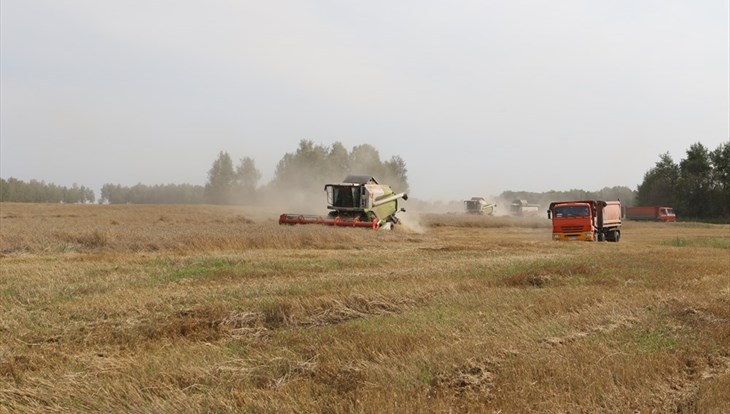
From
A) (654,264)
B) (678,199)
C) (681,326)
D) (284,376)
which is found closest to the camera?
(284,376)

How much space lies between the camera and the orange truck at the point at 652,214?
65000 millimetres

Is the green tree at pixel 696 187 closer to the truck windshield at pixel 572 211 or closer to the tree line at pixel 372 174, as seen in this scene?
the tree line at pixel 372 174

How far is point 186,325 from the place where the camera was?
7.48 meters

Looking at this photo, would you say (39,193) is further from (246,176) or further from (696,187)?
(696,187)

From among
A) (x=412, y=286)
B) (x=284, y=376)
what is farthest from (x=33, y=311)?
(x=412, y=286)

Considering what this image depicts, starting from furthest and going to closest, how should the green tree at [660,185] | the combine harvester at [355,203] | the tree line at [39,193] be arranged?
the tree line at [39,193]
the green tree at [660,185]
the combine harvester at [355,203]

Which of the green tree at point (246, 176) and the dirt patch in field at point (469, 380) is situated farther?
the green tree at point (246, 176)

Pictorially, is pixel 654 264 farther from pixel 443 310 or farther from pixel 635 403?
pixel 635 403

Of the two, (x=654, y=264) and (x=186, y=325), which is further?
(x=654, y=264)

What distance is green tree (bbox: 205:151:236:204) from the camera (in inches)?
3821

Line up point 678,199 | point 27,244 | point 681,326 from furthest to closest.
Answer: point 678,199 → point 27,244 → point 681,326

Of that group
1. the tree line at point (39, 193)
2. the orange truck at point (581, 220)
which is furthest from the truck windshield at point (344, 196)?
the tree line at point (39, 193)

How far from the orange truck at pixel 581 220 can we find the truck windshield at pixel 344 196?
36.0 feet

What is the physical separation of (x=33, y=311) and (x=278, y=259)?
7.27 metres
